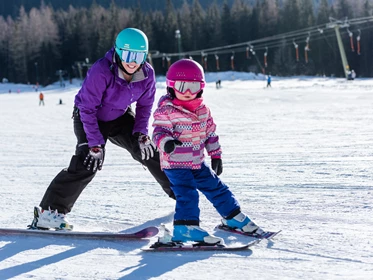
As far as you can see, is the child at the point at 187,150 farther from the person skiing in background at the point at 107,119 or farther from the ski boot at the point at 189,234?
the person skiing in background at the point at 107,119

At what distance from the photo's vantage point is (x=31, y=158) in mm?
8391

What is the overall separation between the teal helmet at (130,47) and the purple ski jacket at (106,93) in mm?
102

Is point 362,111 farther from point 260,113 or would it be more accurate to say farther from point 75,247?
point 75,247

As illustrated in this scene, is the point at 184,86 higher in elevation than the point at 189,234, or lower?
higher

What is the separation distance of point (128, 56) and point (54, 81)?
3154 inches

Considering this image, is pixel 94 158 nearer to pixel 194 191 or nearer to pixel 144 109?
pixel 144 109

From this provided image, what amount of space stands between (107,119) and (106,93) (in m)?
0.26

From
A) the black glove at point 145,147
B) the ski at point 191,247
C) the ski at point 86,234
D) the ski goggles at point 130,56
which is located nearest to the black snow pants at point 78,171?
the black glove at point 145,147

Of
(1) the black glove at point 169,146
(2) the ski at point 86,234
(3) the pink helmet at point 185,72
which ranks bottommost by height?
(2) the ski at point 86,234

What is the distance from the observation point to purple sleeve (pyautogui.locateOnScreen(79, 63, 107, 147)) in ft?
11.8

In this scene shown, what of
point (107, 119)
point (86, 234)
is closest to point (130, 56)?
point (107, 119)

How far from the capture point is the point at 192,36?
78188 millimetres

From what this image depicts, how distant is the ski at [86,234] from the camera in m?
3.51

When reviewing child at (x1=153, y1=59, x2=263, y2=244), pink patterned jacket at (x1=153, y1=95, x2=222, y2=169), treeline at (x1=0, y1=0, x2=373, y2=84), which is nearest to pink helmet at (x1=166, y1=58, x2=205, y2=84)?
child at (x1=153, y1=59, x2=263, y2=244)
